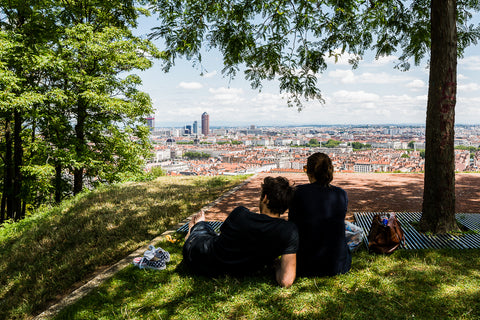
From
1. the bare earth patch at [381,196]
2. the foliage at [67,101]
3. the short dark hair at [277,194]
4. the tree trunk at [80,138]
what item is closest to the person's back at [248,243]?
the short dark hair at [277,194]

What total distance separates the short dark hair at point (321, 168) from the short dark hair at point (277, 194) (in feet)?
1.20

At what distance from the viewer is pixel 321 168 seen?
Answer: 2.99 meters

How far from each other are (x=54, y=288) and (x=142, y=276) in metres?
1.32

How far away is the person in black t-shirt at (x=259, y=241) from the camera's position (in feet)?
9.04

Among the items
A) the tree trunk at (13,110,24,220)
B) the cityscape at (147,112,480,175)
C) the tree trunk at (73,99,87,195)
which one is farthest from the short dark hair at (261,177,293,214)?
the cityscape at (147,112,480,175)

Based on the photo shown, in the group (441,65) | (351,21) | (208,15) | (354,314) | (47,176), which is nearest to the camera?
(354,314)

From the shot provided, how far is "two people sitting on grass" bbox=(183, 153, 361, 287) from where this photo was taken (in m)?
2.78

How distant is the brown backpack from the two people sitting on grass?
69 cm

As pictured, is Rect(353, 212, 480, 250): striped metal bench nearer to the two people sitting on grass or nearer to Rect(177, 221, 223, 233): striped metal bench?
the two people sitting on grass

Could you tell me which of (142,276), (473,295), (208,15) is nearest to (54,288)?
(142,276)

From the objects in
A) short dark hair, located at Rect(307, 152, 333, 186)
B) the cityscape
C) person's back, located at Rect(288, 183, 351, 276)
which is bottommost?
the cityscape

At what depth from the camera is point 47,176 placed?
10.9m

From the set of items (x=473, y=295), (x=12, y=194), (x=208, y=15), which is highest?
(x=208, y=15)

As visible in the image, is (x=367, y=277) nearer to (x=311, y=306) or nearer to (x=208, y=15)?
(x=311, y=306)
